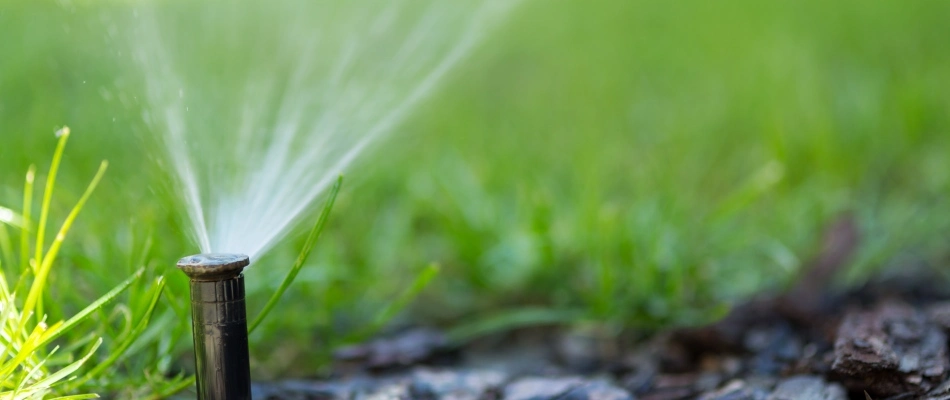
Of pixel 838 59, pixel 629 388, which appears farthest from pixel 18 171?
pixel 838 59

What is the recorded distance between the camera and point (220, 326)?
54.6 inches

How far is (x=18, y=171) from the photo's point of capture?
106 inches

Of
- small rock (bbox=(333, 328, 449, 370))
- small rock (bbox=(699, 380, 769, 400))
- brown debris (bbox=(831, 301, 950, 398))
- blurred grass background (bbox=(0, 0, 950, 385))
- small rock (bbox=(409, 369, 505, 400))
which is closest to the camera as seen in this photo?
brown debris (bbox=(831, 301, 950, 398))

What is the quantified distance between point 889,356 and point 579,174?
5.50 feet

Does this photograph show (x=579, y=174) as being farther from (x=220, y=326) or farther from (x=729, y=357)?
(x=220, y=326)

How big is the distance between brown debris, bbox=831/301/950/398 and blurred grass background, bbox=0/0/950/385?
50 cm

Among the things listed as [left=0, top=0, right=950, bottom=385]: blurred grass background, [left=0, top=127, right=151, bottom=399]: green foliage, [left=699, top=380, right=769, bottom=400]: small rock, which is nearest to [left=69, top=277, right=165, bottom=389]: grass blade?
[left=0, top=127, right=151, bottom=399]: green foliage

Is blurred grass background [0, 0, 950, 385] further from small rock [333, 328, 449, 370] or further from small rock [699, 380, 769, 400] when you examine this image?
small rock [699, 380, 769, 400]

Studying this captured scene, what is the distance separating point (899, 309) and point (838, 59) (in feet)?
9.18

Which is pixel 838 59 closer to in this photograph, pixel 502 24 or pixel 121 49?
pixel 502 24

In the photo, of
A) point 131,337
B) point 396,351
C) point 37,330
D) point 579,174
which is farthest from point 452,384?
point 579,174

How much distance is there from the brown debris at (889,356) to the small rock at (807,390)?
0.03 metres

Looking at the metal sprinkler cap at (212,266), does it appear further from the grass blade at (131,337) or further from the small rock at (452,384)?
the small rock at (452,384)

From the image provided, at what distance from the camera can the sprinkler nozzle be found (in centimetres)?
135
